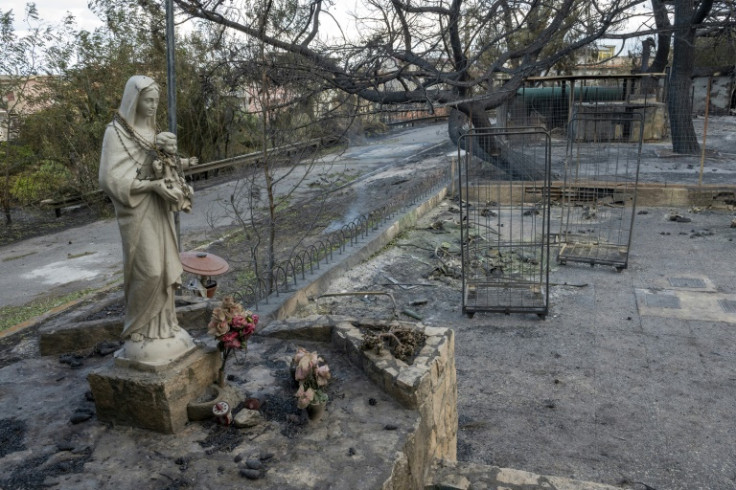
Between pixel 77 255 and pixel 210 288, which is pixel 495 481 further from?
pixel 77 255

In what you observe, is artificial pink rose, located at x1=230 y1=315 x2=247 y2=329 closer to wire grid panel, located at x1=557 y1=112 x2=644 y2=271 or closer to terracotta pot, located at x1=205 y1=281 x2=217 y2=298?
terracotta pot, located at x1=205 y1=281 x2=217 y2=298

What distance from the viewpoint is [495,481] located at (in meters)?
3.82

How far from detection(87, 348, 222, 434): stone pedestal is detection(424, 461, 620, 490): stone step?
66.0 inches

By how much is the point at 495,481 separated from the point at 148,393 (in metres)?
2.23

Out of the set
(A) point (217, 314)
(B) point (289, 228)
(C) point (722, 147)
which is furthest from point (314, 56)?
(C) point (722, 147)

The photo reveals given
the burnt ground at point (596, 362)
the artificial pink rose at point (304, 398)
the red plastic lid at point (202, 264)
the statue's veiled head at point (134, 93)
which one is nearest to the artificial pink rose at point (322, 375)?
the artificial pink rose at point (304, 398)

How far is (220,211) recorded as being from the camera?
14.3 m

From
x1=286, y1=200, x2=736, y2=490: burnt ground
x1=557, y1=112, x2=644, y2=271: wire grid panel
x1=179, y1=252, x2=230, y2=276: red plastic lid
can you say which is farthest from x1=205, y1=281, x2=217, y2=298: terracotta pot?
x1=557, y1=112, x2=644, y2=271: wire grid panel

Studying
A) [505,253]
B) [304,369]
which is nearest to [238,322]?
[304,369]

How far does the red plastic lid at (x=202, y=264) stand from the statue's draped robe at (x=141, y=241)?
186 cm

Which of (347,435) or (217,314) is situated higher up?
(217,314)

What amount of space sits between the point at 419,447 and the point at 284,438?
87 centimetres

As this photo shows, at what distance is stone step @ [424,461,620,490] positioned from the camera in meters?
3.75

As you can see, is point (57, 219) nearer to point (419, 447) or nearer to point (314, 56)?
point (314, 56)
